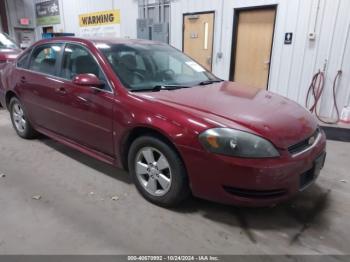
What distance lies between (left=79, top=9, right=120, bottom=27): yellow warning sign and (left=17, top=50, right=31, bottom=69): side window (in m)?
4.84

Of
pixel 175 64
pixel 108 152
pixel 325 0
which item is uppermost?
pixel 325 0

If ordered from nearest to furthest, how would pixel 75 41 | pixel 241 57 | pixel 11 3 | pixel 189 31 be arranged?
pixel 75 41
pixel 241 57
pixel 189 31
pixel 11 3

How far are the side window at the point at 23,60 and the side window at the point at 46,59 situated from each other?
0.42 ft

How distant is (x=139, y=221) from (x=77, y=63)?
5.52 feet

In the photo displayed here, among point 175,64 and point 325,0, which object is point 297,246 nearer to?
point 175,64

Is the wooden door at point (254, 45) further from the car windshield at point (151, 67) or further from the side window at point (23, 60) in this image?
the side window at point (23, 60)

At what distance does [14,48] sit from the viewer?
629 centimetres

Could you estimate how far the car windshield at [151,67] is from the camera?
2.60m

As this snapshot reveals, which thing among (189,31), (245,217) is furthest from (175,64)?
(189,31)

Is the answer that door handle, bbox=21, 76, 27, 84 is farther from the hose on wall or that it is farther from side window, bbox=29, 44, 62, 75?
the hose on wall

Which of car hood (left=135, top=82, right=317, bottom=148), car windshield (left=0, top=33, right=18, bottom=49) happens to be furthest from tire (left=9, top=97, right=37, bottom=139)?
car windshield (left=0, top=33, right=18, bottom=49)

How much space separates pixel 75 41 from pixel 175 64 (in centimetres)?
105

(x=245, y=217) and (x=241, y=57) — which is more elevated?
(x=241, y=57)

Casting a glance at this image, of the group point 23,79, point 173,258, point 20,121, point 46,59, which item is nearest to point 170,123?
point 173,258
